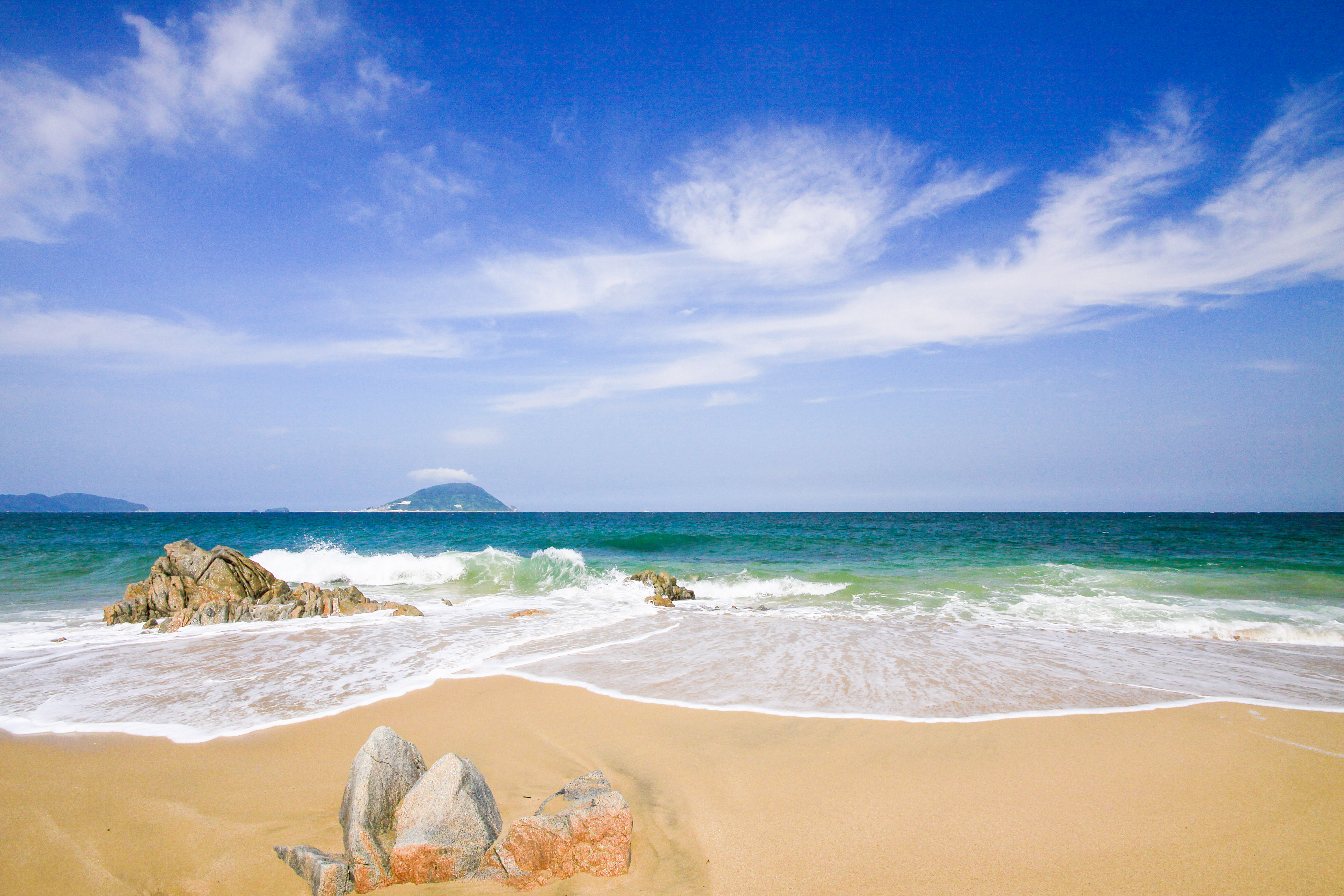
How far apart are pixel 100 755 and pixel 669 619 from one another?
7714 millimetres

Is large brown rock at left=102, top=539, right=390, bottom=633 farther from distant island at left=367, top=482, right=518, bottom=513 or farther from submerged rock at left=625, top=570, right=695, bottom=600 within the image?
distant island at left=367, top=482, right=518, bottom=513

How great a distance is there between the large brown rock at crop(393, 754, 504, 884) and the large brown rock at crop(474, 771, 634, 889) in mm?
108

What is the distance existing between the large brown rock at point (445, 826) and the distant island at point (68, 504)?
7368 inches

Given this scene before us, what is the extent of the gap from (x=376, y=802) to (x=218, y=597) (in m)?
10.6

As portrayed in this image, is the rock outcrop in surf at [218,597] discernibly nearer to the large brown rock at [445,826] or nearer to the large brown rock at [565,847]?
the large brown rock at [445,826]

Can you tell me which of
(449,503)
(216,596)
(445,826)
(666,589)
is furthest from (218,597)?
(449,503)

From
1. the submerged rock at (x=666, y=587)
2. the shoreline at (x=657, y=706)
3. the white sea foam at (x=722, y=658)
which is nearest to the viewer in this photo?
the shoreline at (x=657, y=706)

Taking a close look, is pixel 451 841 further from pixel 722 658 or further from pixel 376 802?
pixel 722 658

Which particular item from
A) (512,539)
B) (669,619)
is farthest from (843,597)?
(512,539)

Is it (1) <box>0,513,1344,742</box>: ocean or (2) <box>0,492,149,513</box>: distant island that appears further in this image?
(2) <box>0,492,149,513</box>: distant island

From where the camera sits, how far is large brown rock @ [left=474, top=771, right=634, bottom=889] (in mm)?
2773

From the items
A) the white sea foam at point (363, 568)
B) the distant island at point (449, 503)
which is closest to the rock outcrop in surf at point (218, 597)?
the white sea foam at point (363, 568)

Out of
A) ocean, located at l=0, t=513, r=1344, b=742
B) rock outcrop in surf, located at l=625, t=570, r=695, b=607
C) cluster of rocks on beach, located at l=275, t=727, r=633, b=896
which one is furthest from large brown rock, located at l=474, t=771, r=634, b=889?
rock outcrop in surf, located at l=625, t=570, r=695, b=607

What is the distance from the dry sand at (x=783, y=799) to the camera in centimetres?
288
